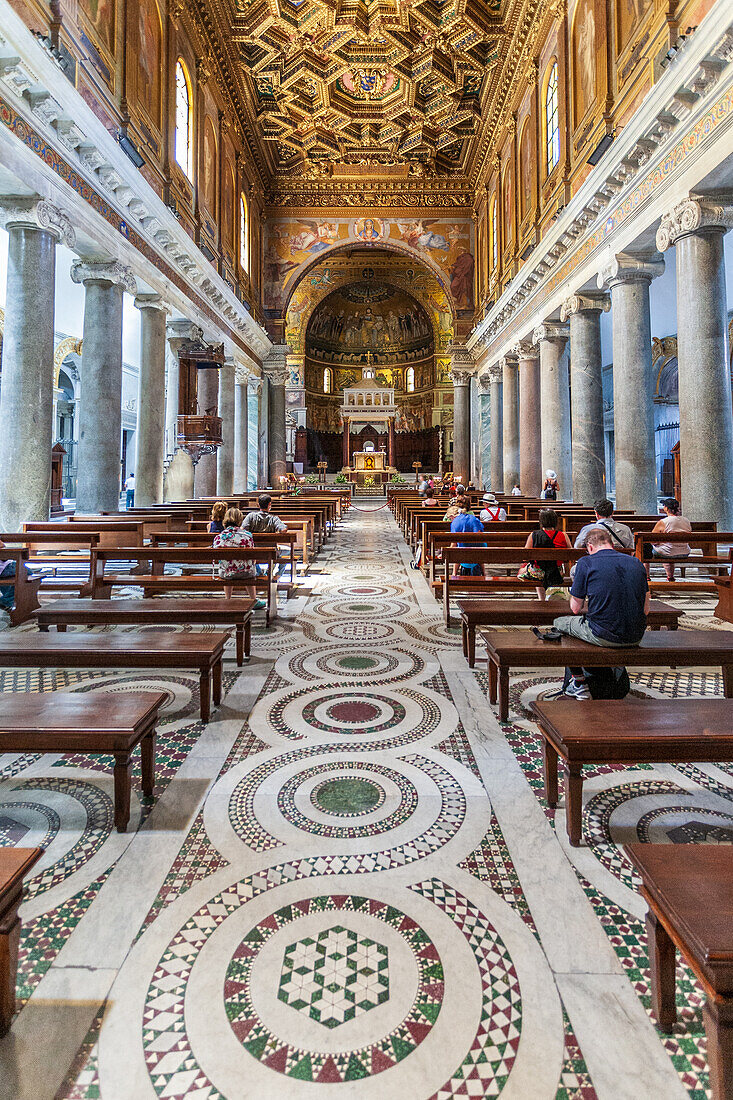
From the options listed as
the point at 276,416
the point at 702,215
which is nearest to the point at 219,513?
the point at 702,215

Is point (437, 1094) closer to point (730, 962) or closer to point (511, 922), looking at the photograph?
point (511, 922)

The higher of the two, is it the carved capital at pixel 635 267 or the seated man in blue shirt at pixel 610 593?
the carved capital at pixel 635 267

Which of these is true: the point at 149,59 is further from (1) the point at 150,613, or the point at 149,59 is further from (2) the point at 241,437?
(1) the point at 150,613

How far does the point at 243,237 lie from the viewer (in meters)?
18.8

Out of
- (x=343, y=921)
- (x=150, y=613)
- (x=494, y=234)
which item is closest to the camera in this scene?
(x=343, y=921)

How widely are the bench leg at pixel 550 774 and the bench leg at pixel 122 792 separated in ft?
5.04

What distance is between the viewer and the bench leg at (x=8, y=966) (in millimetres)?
1189

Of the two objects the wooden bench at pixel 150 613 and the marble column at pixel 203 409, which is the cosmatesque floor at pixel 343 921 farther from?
the marble column at pixel 203 409

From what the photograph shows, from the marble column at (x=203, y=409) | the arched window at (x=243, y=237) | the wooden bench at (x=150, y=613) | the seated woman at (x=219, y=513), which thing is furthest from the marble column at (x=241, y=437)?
the wooden bench at (x=150, y=613)

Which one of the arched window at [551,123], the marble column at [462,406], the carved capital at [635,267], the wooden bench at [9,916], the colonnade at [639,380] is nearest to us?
the wooden bench at [9,916]

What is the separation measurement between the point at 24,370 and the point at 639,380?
8759mm

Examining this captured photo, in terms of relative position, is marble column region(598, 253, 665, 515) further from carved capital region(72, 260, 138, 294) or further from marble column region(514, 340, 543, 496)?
carved capital region(72, 260, 138, 294)

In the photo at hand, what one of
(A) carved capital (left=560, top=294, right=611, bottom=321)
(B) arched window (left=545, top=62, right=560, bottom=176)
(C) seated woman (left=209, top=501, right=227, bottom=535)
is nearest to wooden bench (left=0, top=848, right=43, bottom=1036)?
(C) seated woman (left=209, top=501, right=227, bottom=535)

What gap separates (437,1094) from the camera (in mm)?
1142
